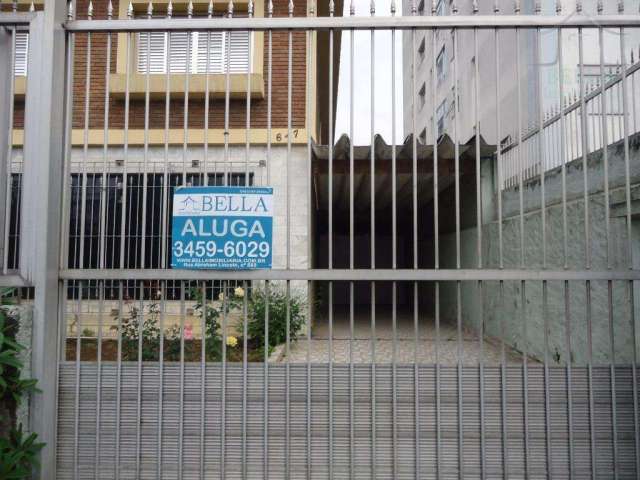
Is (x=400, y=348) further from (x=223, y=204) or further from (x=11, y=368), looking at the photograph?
(x=11, y=368)

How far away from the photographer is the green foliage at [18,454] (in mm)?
2486

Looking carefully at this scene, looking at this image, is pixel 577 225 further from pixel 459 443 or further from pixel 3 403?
pixel 3 403

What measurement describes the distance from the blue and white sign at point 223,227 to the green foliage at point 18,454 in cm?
127

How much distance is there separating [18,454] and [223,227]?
1.67 m

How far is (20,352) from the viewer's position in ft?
8.82

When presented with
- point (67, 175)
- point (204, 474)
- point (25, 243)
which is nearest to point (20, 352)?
point (25, 243)

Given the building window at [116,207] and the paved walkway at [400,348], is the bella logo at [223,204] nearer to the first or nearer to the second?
the building window at [116,207]

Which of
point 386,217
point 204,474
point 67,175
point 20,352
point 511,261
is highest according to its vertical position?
point 386,217

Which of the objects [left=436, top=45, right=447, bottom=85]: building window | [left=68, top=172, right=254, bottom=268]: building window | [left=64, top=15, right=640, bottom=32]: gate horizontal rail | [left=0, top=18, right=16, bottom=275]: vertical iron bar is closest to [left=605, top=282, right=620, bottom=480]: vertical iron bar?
[left=64, top=15, right=640, bottom=32]: gate horizontal rail

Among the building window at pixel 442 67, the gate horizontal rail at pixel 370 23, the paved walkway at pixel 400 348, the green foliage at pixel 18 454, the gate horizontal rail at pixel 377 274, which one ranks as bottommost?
the paved walkway at pixel 400 348

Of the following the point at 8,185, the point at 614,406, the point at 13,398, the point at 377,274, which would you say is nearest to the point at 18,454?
the point at 13,398

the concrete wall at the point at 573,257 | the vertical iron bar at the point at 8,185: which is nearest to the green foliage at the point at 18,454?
the vertical iron bar at the point at 8,185

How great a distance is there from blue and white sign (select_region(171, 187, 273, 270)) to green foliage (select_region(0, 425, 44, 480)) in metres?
1.27

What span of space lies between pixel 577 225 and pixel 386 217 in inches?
350
